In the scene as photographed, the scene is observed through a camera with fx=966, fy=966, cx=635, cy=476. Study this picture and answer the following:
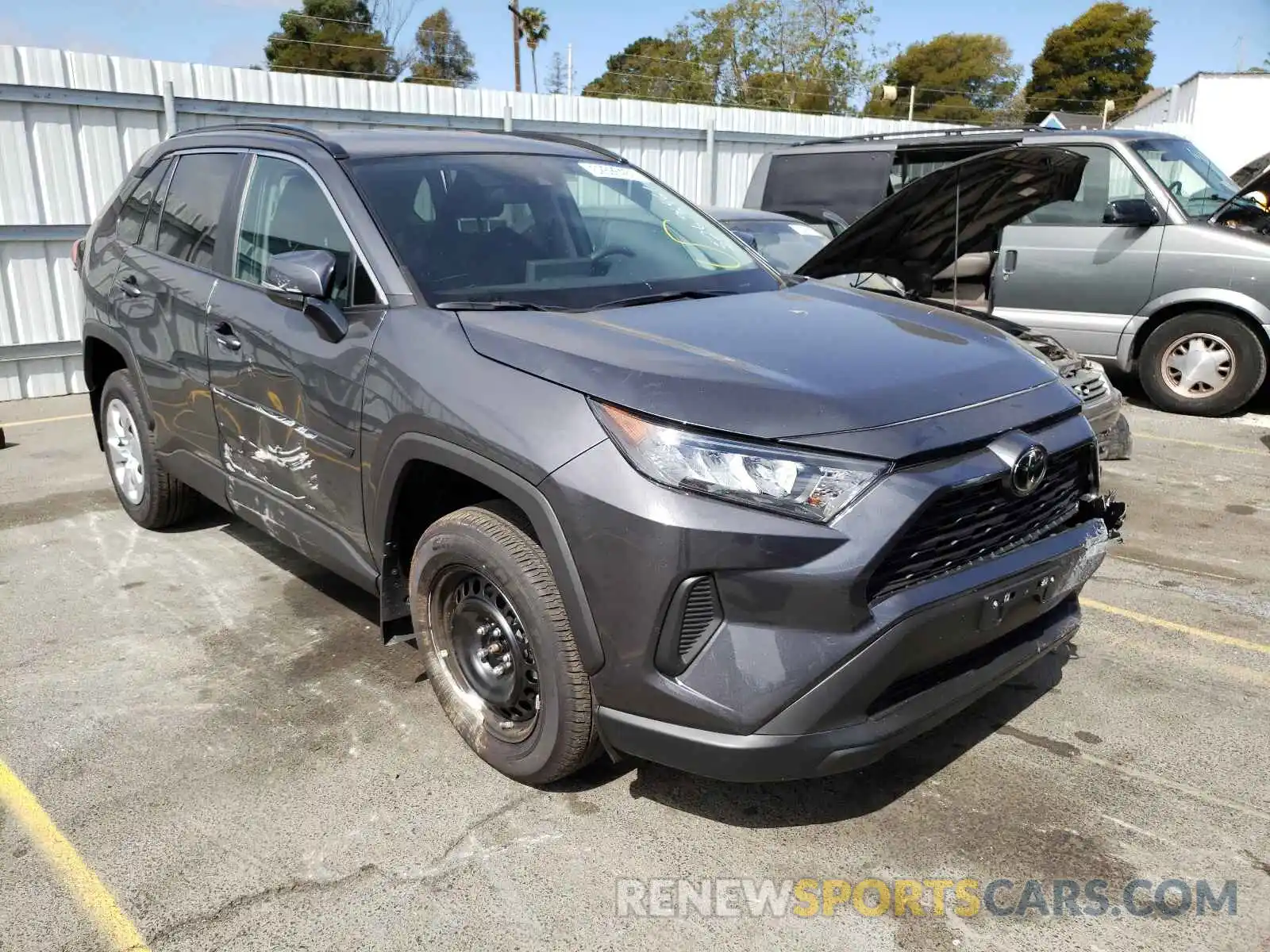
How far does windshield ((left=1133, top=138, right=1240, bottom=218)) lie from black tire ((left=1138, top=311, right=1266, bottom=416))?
31.2 inches

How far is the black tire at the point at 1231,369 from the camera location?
710 centimetres

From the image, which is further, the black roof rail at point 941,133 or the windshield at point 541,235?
the black roof rail at point 941,133

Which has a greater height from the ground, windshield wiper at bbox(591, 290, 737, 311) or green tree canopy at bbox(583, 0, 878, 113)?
green tree canopy at bbox(583, 0, 878, 113)

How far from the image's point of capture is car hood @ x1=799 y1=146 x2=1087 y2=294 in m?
4.89

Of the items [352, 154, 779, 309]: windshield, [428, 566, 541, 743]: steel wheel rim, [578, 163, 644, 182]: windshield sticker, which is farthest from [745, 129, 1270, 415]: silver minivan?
[428, 566, 541, 743]: steel wheel rim

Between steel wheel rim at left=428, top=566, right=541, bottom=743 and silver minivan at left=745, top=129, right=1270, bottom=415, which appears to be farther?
silver minivan at left=745, top=129, right=1270, bottom=415

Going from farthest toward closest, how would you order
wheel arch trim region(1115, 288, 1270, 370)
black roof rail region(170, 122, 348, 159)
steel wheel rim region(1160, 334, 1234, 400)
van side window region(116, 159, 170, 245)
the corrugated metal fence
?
the corrugated metal fence → steel wheel rim region(1160, 334, 1234, 400) → wheel arch trim region(1115, 288, 1270, 370) → van side window region(116, 159, 170, 245) → black roof rail region(170, 122, 348, 159)

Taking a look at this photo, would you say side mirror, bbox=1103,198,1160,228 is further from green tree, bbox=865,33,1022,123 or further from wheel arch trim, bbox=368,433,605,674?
green tree, bbox=865,33,1022,123

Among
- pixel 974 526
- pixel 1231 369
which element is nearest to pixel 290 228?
pixel 974 526

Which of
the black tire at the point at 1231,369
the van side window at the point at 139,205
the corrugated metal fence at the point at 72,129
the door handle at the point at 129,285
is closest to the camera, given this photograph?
the door handle at the point at 129,285

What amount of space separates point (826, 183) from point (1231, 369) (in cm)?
363

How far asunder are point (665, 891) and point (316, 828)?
0.98 meters

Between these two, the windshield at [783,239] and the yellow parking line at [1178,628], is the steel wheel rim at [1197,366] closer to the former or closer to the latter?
→ the windshield at [783,239]

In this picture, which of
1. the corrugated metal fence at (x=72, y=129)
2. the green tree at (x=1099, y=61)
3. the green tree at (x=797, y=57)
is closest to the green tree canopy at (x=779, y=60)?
the green tree at (x=797, y=57)
